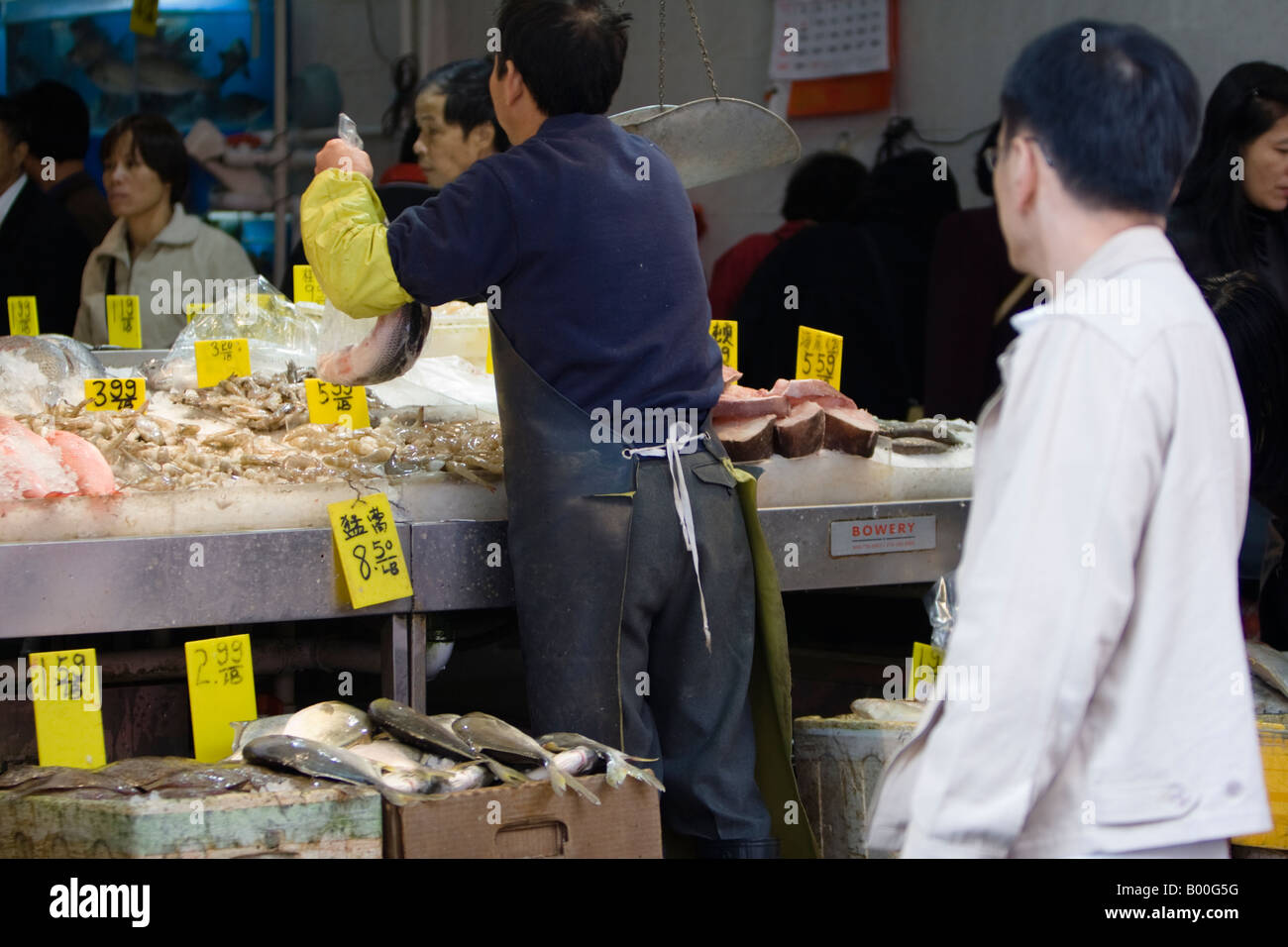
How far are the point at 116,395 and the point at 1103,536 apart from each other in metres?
2.67

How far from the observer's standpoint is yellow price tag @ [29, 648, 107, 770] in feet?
8.71

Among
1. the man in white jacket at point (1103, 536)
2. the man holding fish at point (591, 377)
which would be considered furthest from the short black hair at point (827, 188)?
the man in white jacket at point (1103, 536)

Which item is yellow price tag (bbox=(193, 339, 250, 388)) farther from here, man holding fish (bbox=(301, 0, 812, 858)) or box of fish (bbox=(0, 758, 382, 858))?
box of fish (bbox=(0, 758, 382, 858))

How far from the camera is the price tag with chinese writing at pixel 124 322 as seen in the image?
4.79 metres

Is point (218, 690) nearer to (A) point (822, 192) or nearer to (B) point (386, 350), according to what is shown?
(B) point (386, 350)

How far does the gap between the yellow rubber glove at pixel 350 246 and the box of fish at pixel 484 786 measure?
2.64 feet

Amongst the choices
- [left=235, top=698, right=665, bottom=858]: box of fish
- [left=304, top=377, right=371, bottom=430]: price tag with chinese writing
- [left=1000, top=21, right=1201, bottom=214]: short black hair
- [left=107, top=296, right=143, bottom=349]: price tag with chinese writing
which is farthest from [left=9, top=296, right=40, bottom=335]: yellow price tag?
[left=1000, top=21, right=1201, bottom=214]: short black hair

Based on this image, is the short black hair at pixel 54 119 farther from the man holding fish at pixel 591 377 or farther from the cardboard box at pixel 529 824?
the cardboard box at pixel 529 824

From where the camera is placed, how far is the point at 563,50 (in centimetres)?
291

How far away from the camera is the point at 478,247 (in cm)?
278

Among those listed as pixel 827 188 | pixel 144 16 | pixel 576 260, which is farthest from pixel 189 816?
pixel 144 16

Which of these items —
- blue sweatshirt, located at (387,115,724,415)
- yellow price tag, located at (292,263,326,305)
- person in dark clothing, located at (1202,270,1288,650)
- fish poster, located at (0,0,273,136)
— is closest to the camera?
blue sweatshirt, located at (387,115,724,415)

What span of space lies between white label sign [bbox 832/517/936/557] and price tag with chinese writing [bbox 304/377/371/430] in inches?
47.2
